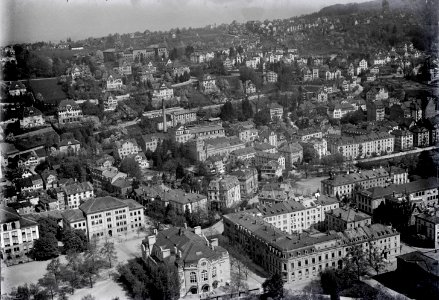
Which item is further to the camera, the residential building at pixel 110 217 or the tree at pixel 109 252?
the residential building at pixel 110 217

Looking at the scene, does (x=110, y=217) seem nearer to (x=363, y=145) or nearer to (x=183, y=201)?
(x=183, y=201)

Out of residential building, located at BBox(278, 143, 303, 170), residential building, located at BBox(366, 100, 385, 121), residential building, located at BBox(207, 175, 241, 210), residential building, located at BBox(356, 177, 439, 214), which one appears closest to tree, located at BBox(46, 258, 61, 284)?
residential building, located at BBox(207, 175, 241, 210)

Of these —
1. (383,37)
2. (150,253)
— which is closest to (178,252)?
(150,253)

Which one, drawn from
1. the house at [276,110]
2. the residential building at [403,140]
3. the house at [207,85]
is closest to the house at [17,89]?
the house at [207,85]

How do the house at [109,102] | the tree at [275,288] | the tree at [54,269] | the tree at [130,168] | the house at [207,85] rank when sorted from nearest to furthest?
the tree at [275,288], the tree at [54,269], the tree at [130,168], the house at [109,102], the house at [207,85]

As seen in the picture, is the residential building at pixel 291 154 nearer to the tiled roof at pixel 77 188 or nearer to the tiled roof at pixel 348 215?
the tiled roof at pixel 348 215

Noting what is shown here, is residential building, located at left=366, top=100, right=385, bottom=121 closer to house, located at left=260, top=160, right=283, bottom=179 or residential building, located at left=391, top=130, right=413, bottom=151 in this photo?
residential building, located at left=391, top=130, right=413, bottom=151
